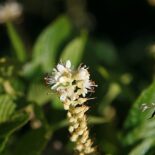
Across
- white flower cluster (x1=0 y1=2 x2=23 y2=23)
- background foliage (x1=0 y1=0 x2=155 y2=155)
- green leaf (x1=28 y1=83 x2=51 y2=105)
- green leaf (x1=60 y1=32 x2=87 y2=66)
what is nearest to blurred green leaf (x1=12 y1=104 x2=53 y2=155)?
background foliage (x1=0 y1=0 x2=155 y2=155)

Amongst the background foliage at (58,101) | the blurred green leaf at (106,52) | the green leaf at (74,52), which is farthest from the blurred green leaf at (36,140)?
the blurred green leaf at (106,52)

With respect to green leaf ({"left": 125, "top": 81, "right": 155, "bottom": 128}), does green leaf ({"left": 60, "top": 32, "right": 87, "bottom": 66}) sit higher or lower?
higher

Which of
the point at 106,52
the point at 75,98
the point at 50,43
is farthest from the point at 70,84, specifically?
the point at 106,52

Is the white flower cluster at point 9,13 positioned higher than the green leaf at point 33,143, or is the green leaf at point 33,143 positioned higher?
the white flower cluster at point 9,13

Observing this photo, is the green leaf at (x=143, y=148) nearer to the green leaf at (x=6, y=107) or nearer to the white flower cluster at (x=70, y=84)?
the white flower cluster at (x=70, y=84)

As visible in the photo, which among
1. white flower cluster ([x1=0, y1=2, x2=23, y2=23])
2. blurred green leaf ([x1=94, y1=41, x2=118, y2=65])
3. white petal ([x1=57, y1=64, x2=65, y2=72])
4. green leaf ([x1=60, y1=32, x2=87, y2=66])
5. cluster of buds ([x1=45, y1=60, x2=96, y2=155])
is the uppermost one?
white flower cluster ([x1=0, y1=2, x2=23, y2=23])

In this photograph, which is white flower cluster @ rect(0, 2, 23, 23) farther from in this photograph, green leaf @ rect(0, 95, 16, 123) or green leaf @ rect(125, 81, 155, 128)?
green leaf @ rect(125, 81, 155, 128)
